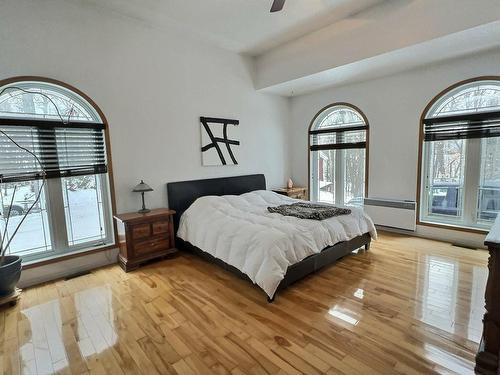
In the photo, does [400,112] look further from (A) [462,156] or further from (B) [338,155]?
(B) [338,155]

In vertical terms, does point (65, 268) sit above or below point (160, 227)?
below

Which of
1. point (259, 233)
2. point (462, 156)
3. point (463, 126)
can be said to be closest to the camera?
point (259, 233)

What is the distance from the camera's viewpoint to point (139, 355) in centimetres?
187

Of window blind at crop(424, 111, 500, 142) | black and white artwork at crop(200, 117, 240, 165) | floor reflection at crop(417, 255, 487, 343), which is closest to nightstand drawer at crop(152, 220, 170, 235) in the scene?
black and white artwork at crop(200, 117, 240, 165)

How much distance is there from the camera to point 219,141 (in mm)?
4566

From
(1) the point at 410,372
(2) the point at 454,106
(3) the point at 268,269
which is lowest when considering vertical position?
(1) the point at 410,372

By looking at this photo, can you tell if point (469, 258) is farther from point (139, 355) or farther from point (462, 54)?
point (139, 355)

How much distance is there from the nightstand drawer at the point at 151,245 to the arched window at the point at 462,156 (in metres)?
4.03

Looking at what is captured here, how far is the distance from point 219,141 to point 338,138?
2355 millimetres

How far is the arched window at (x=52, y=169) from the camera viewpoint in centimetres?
286

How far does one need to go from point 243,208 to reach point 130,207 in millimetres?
1581

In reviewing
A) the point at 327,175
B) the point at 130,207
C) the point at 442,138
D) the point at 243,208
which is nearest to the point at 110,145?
the point at 130,207

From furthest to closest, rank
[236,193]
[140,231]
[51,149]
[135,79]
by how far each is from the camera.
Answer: [236,193], [135,79], [140,231], [51,149]

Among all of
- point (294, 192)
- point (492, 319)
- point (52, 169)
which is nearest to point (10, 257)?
point (52, 169)
